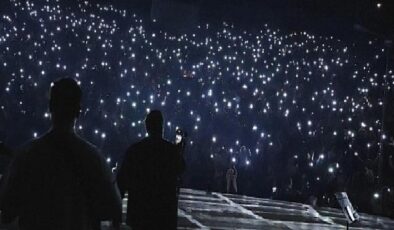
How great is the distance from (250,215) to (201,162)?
8175 millimetres

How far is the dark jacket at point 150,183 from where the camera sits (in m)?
4.70

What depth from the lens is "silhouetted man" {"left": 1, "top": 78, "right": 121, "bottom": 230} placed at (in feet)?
9.46

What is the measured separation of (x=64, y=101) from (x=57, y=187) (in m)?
0.57

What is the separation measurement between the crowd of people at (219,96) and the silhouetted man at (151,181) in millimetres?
11941

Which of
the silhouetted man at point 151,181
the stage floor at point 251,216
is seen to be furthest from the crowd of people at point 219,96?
the silhouetted man at point 151,181

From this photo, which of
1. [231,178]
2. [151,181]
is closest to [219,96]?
[231,178]

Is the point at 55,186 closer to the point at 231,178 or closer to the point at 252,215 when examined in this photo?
the point at 252,215

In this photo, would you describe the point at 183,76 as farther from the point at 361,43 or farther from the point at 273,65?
the point at 361,43

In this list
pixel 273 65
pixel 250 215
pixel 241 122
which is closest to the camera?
pixel 250 215

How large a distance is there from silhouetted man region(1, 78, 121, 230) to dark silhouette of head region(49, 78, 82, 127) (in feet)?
0.45

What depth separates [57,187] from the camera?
2.90 metres

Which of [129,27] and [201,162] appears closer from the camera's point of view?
[201,162]

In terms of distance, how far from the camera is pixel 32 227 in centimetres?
→ 290

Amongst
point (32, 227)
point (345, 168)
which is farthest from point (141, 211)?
point (345, 168)
